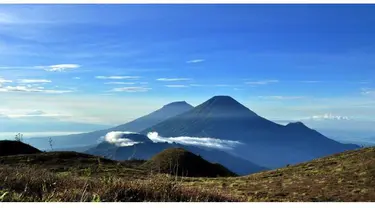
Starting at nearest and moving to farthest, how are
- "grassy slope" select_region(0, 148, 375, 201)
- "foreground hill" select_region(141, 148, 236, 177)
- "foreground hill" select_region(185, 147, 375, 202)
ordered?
"grassy slope" select_region(0, 148, 375, 201) → "foreground hill" select_region(185, 147, 375, 202) → "foreground hill" select_region(141, 148, 236, 177)

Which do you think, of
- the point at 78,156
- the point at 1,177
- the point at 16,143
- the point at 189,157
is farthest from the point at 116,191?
the point at 16,143

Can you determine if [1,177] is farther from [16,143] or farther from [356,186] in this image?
[16,143]

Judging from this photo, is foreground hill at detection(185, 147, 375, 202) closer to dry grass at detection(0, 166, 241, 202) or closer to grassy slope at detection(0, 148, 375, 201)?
grassy slope at detection(0, 148, 375, 201)

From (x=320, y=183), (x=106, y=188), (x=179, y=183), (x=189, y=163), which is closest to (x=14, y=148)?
(x=189, y=163)

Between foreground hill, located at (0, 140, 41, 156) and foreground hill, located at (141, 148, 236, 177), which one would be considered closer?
foreground hill, located at (141, 148, 236, 177)

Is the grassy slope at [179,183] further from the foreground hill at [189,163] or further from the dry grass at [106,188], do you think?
the foreground hill at [189,163]

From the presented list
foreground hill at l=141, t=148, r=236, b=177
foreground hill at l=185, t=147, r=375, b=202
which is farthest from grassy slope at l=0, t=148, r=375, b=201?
foreground hill at l=141, t=148, r=236, b=177

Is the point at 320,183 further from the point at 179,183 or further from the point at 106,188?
the point at 106,188
